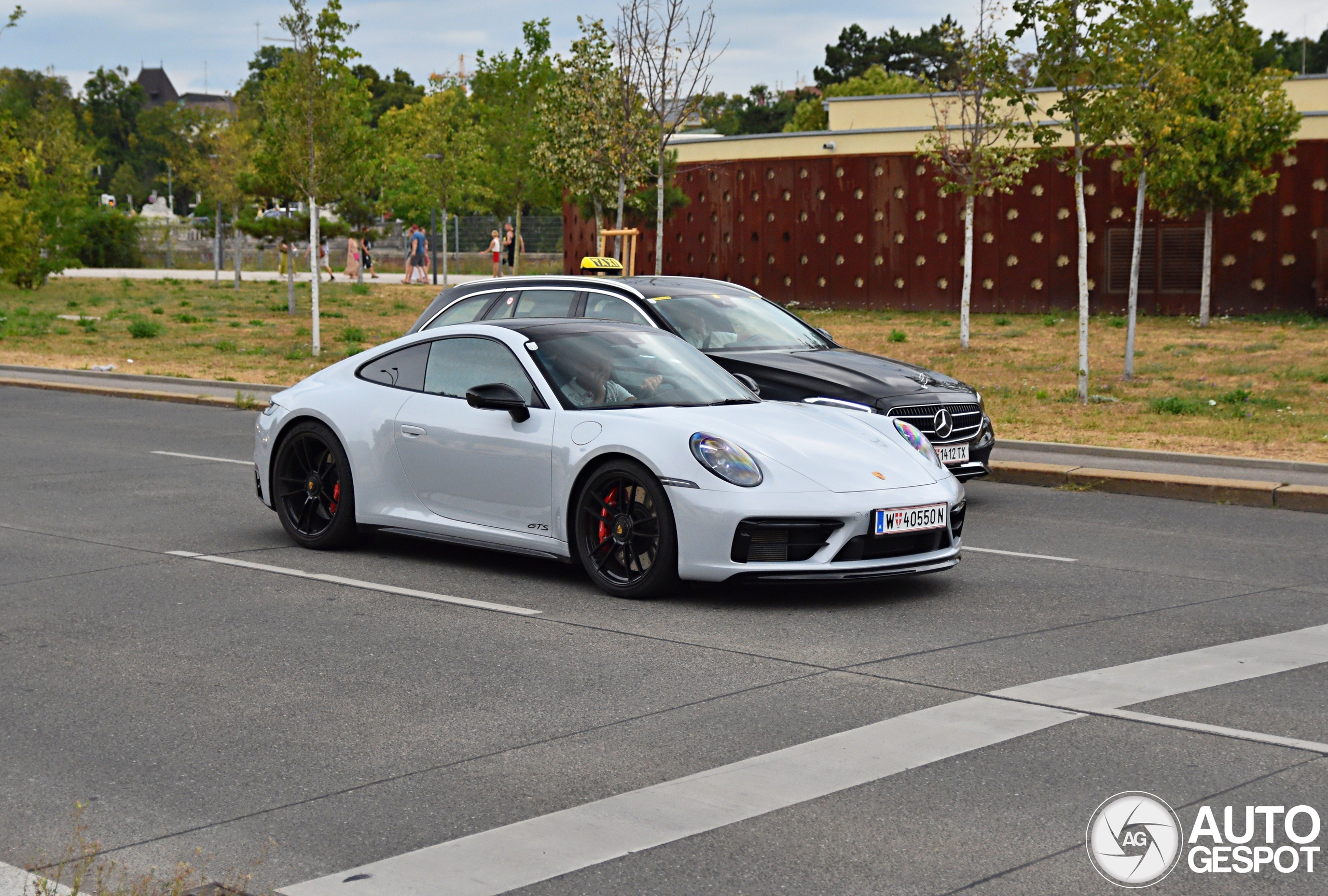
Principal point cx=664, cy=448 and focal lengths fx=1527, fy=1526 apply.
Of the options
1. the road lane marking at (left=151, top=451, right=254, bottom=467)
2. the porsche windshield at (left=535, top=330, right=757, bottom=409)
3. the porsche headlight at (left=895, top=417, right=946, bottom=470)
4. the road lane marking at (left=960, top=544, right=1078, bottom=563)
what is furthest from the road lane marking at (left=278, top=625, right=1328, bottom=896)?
the road lane marking at (left=151, top=451, right=254, bottom=467)

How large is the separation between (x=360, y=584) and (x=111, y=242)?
5580cm

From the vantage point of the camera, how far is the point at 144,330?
27.5m

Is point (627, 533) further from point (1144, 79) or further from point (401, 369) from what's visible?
point (1144, 79)

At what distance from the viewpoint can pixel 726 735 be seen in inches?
208

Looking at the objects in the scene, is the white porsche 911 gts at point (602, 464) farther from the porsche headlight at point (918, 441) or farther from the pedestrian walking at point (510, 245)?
the pedestrian walking at point (510, 245)

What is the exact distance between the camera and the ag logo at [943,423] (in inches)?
421

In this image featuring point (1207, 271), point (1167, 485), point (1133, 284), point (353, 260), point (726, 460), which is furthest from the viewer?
point (353, 260)

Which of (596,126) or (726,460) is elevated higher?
(596,126)

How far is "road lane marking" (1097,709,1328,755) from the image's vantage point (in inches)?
203

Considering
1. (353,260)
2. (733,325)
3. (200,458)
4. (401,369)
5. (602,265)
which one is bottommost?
(200,458)

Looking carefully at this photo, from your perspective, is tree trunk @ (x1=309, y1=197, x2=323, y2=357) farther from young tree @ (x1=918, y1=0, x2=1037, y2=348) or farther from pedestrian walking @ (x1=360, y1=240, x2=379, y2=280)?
pedestrian walking @ (x1=360, y1=240, x2=379, y2=280)

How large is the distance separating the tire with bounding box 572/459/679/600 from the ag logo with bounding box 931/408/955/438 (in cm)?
364

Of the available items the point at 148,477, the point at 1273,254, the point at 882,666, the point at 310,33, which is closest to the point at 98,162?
the point at 310,33

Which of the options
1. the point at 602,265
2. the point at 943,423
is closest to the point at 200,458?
the point at 602,265
